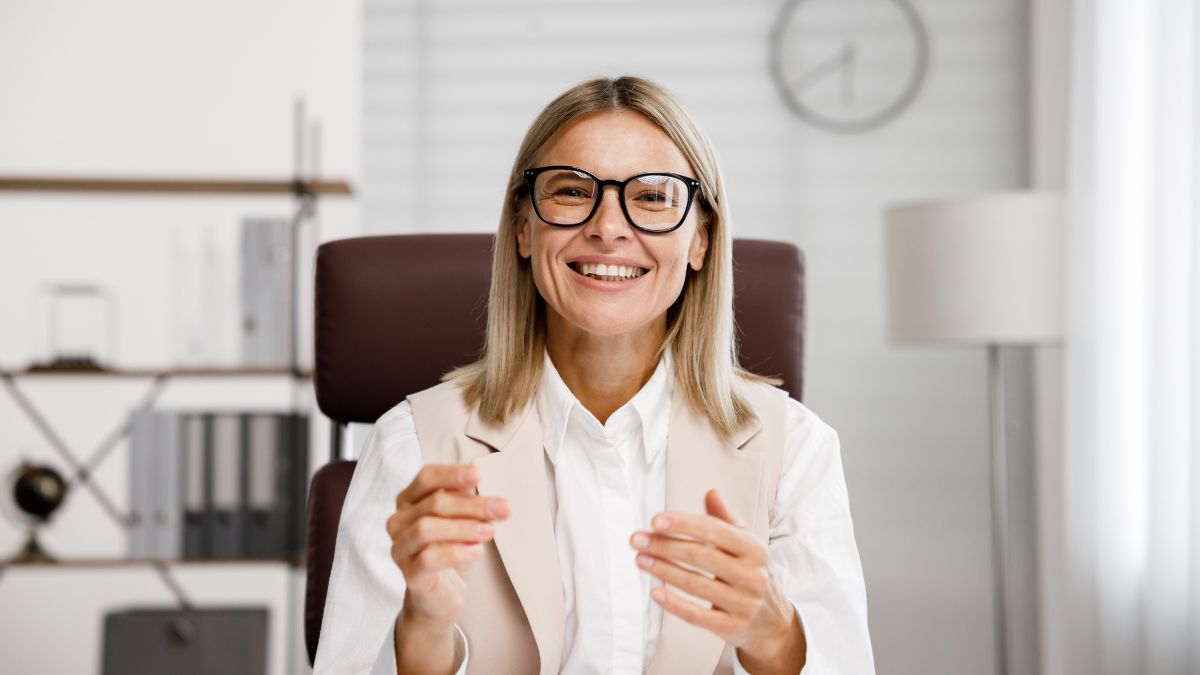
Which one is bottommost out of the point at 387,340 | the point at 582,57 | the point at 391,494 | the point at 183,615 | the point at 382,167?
the point at 183,615

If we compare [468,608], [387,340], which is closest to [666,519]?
[468,608]

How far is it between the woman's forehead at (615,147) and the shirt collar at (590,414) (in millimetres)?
261

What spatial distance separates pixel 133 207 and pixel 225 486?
79 cm

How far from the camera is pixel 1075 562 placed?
96.7 inches

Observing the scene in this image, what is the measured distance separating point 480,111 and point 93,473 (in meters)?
1.44

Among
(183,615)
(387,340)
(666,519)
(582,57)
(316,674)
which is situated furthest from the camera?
(582,57)

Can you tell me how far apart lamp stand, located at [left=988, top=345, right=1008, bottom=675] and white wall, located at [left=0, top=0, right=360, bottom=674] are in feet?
5.34

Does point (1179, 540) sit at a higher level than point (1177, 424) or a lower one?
lower

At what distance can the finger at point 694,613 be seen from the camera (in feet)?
2.81

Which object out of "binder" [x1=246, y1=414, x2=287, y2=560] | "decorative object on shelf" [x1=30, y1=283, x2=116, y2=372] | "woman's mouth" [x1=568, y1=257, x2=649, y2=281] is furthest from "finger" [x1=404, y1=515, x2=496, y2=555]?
"decorative object on shelf" [x1=30, y1=283, x2=116, y2=372]

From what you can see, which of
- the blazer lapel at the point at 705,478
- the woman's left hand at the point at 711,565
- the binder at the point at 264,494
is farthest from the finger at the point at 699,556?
the binder at the point at 264,494

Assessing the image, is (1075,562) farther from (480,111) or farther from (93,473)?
(93,473)

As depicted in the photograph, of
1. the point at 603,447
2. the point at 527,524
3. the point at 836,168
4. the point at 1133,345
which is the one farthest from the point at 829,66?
the point at 527,524

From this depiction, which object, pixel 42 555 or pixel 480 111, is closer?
pixel 42 555
